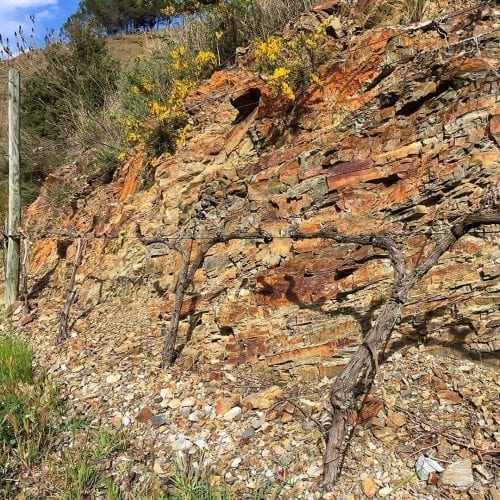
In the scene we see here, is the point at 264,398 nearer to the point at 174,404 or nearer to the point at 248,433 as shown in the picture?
the point at 248,433

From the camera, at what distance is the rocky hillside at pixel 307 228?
11.7 feet

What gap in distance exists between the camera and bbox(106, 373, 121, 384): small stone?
4.24 meters

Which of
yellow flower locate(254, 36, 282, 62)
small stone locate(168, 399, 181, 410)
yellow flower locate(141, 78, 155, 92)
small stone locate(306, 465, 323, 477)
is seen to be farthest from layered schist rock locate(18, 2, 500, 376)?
yellow flower locate(141, 78, 155, 92)

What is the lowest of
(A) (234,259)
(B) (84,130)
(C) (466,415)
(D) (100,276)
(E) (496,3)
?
(C) (466,415)

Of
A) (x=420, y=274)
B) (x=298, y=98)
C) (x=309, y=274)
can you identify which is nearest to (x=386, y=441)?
(x=420, y=274)

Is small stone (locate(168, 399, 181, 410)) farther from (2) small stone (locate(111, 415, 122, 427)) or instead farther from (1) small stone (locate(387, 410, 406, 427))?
(1) small stone (locate(387, 410, 406, 427))

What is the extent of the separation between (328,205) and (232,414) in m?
2.26

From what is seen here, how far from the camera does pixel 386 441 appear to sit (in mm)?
2842

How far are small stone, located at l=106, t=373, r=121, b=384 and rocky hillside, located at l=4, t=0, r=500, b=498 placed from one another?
0.03 metres

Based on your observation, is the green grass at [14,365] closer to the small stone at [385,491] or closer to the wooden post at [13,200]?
the small stone at [385,491]

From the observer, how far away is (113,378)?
14.1 feet

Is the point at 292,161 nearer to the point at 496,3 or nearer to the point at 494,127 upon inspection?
the point at 494,127

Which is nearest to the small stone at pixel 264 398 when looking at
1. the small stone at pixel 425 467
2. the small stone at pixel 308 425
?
the small stone at pixel 308 425

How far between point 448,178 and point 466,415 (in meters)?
1.97
